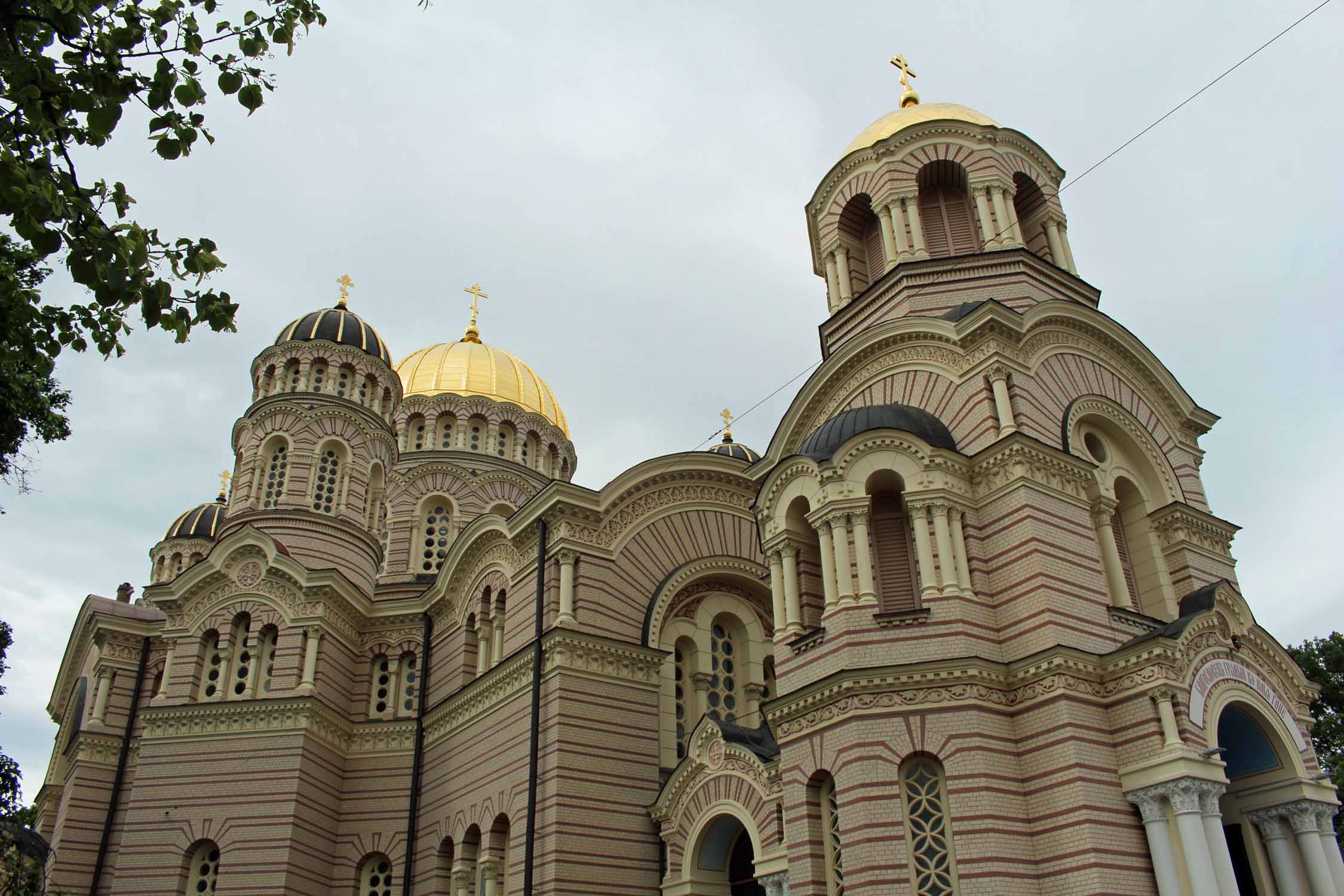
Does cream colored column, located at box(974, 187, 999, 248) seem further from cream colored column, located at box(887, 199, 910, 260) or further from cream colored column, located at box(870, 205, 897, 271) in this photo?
cream colored column, located at box(870, 205, 897, 271)

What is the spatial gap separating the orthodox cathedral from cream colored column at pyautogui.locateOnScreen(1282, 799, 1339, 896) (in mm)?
44

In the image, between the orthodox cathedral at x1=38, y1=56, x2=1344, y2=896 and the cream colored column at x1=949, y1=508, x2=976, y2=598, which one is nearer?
the orthodox cathedral at x1=38, y1=56, x2=1344, y2=896

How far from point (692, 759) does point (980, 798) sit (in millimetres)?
5380

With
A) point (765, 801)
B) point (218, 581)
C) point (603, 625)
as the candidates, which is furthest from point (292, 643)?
point (765, 801)

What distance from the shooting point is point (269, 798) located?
2009cm

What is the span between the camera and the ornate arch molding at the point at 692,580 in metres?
19.6

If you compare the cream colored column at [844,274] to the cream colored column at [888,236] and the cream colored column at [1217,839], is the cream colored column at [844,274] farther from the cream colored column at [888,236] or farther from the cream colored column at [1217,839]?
the cream colored column at [1217,839]

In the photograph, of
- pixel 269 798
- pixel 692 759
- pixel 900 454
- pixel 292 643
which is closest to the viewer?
pixel 900 454

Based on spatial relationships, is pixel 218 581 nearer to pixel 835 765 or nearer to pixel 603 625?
pixel 603 625

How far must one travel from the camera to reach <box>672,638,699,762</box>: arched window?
1948 cm

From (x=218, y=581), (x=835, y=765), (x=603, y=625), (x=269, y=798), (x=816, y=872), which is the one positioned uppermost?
(x=218, y=581)

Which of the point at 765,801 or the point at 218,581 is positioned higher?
the point at 218,581

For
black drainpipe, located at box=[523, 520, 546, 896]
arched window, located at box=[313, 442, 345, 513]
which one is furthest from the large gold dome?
black drainpipe, located at box=[523, 520, 546, 896]

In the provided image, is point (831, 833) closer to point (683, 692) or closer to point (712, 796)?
point (712, 796)
